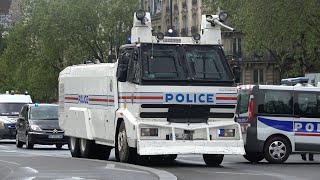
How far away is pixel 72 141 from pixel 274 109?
20.1 ft

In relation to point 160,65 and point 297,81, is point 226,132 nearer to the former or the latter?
point 160,65

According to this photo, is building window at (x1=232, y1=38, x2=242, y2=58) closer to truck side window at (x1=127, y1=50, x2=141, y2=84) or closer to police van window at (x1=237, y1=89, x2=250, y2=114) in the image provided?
police van window at (x1=237, y1=89, x2=250, y2=114)

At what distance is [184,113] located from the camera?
21141 millimetres

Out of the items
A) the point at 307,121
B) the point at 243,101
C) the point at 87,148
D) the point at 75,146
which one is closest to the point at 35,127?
the point at 75,146

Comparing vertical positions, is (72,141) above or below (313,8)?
below

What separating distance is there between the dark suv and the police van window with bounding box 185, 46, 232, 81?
15353 mm

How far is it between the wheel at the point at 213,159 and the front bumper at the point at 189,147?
104cm

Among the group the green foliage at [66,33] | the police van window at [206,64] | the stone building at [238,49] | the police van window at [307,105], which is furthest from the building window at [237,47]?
the police van window at [206,64]

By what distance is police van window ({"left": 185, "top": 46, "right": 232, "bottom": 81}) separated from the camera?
21.4 m

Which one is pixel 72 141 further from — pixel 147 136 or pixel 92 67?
pixel 147 136

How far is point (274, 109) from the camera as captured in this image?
971 inches

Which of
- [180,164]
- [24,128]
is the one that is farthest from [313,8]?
[180,164]

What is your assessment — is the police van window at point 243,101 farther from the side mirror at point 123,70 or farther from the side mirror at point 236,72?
the side mirror at point 123,70

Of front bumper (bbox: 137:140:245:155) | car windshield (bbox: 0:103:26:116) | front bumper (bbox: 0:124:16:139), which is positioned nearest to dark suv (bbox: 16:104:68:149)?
front bumper (bbox: 0:124:16:139)
